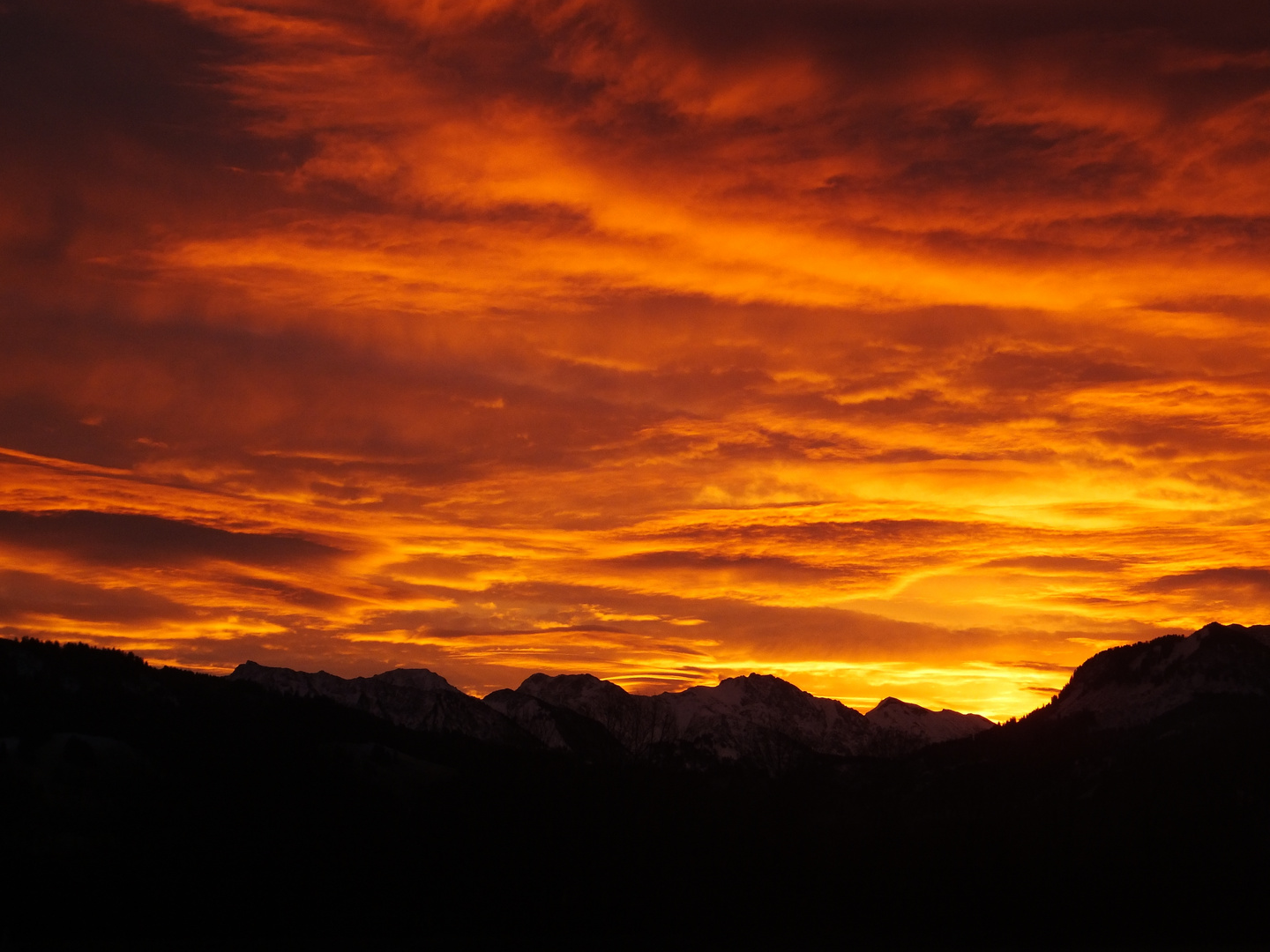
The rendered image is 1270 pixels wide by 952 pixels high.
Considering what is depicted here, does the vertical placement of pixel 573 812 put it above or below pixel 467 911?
above

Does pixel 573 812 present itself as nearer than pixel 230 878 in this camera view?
No

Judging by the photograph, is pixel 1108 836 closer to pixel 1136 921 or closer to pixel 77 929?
pixel 1136 921

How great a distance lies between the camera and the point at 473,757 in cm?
19175

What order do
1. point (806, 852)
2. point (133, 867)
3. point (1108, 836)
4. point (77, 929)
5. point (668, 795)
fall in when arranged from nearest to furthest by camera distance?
point (77, 929) → point (133, 867) → point (806, 852) → point (1108, 836) → point (668, 795)

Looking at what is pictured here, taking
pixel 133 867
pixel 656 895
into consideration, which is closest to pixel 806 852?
pixel 656 895

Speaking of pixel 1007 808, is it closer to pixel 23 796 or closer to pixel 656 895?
pixel 656 895

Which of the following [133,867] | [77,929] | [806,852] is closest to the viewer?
[77,929]

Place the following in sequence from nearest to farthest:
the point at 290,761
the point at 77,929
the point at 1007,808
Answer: the point at 77,929 < the point at 290,761 < the point at 1007,808

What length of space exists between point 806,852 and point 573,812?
26852mm

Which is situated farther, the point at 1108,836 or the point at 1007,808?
the point at 1007,808

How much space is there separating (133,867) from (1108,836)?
10756 centimetres

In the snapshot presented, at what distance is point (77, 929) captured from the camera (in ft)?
362

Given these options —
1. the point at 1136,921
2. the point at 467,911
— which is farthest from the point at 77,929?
the point at 1136,921

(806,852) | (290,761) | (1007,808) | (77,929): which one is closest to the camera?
(77,929)
